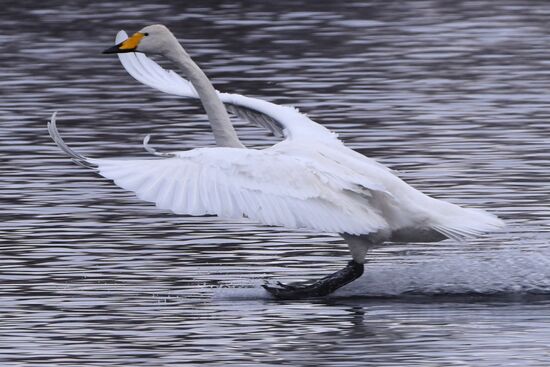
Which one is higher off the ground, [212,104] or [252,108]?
[212,104]

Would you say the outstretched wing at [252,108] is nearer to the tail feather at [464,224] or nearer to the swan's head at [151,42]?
the swan's head at [151,42]

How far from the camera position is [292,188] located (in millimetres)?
10922

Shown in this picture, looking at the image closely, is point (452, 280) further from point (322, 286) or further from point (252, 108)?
point (252, 108)

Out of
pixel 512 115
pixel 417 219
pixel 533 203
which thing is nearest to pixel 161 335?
pixel 417 219

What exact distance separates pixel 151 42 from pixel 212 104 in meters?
0.66

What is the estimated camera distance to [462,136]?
1841 centimetres

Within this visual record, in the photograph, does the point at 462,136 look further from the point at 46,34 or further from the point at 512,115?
the point at 46,34

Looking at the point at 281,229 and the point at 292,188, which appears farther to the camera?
the point at 281,229

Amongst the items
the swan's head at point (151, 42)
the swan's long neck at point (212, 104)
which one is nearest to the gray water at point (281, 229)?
the swan's long neck at point (212, 104)

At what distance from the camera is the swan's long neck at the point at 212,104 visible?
12492 mm

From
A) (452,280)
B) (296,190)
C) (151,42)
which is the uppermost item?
(151,42)

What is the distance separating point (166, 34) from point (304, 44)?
545 inches

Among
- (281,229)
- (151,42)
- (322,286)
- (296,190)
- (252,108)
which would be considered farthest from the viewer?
(281,229)

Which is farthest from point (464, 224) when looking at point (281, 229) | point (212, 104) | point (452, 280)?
point (281, 229)
